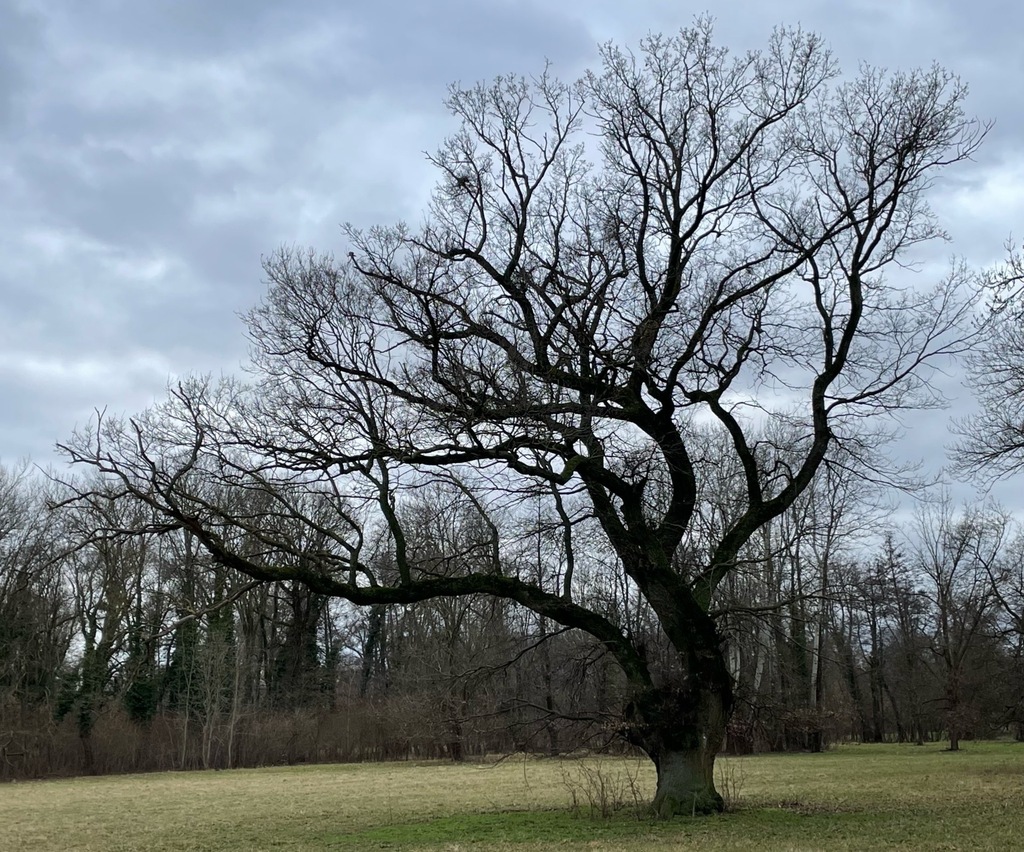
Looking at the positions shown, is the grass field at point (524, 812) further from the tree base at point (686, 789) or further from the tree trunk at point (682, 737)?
the tree trunk at point (682, 737)

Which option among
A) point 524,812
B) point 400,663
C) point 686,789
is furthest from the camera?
point 400,663

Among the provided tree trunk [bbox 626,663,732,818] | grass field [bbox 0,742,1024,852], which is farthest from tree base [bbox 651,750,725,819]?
grass field [bbox 0,742,1024,852]

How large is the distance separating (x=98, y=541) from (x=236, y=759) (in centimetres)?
3550

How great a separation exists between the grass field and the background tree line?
152cm

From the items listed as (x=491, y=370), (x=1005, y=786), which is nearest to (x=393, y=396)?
(x=491, y=370)

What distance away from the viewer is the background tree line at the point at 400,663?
17.1 metres

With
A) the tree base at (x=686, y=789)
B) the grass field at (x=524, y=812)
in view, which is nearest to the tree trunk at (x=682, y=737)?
the tree base at (x=686, y=789)

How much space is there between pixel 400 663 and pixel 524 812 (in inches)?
1261

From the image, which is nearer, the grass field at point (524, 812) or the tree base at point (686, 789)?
the grass field at point (524, 812)

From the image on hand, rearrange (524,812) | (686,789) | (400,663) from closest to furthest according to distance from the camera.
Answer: (686,789)
(524,812)
(400,663)

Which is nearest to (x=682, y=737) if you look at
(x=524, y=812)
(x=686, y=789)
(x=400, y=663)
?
(x=686, y=789)

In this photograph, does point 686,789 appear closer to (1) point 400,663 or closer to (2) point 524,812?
(2) point 524,812

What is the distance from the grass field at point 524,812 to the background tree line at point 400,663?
152 cm

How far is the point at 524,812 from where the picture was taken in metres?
16.5
